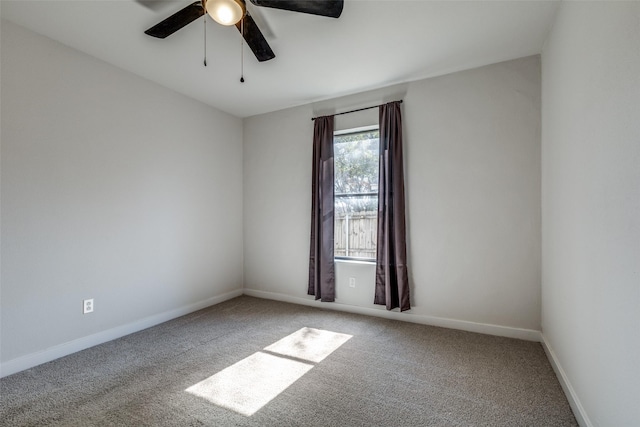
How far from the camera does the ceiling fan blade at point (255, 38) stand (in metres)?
1.99

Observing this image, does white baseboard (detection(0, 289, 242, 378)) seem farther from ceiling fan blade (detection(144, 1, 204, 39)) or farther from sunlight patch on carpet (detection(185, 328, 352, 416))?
ceiling fan blade (detection(144, 1, 204, 39))

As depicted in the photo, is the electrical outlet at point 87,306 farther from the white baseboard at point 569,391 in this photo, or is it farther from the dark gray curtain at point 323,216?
the white baseboard at point 569,391

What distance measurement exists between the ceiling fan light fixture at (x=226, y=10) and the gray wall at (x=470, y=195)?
2.06 meters

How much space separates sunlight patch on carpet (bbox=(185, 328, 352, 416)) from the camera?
1.95m

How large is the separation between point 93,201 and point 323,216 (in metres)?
2.37

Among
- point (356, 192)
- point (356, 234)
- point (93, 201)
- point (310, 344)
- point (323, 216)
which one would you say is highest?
point (356, 192)

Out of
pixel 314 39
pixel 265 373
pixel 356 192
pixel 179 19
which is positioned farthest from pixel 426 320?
pixel 179 19

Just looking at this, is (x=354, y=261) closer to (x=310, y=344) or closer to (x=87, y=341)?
(x=310, y=344)

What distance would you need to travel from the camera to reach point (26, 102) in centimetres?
239

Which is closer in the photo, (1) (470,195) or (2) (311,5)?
(2) (311,5)

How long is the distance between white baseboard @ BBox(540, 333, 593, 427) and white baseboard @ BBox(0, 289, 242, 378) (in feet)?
12.0

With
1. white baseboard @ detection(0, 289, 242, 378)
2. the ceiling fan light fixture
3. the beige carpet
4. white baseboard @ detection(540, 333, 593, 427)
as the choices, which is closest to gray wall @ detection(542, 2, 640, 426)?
white baseboard @ detection(540, 333, 593, 427)

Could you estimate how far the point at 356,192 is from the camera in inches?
148

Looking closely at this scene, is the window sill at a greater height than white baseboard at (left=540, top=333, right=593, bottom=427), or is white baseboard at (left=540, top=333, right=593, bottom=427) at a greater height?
the window sill
